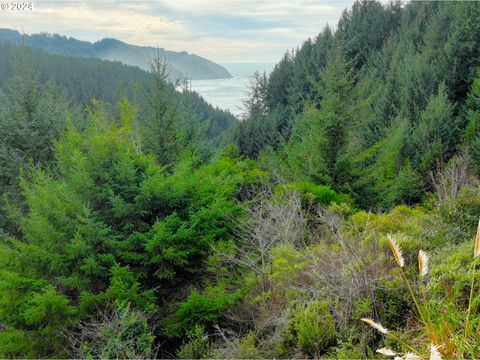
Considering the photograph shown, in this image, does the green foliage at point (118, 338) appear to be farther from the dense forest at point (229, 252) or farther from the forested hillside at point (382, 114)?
the forested hillside at point (382, 114)

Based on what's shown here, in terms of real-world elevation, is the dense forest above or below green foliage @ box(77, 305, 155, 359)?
above

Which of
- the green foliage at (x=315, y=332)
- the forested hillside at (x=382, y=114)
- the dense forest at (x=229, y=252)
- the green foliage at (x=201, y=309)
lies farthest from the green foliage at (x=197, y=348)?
the forested hillside at (x=382, y=114)

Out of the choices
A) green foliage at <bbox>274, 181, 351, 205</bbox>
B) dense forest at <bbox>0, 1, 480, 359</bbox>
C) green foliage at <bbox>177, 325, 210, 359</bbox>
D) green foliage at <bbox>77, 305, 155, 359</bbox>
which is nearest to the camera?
dense forest at <bbox>0, 1, 480, 359</bbox>

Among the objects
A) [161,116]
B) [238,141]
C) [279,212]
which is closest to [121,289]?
[279,212]

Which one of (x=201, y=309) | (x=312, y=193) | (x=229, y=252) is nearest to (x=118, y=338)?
(x=201, y=309)

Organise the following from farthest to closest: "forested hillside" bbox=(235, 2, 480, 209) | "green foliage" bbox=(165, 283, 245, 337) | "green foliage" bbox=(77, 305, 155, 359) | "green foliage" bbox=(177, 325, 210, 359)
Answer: "forested hillside" bbox=(235, 2, 480, 209)
"green foliage" bbox=(165, 283, 245, 337)
"green foliage" bbox=(177, 325, 210, 359)
"green foliage" bbox=(77, 305, 155, 359)

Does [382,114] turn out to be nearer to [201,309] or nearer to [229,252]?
Answer: [229,252]

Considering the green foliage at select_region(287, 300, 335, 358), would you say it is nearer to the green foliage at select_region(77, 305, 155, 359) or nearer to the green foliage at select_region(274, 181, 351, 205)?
the green foliage at select_region(77, 305, 155, 359)

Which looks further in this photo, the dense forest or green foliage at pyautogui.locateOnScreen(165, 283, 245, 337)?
green foliage at pyautogui.locateOnScreen(165, 283, 245, 337)

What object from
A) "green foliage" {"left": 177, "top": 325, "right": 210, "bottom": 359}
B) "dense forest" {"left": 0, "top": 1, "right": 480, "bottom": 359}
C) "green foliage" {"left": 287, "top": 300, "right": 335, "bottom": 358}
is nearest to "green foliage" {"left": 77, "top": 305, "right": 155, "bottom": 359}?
"dense forest" {"left": 0, "top": 1, "right": 480, "bottom": 359}

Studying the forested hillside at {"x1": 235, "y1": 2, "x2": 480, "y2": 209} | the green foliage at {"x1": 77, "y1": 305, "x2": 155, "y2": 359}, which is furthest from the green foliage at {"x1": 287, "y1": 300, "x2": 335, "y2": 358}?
the forested hillside at {"x1": 235, "y1": 2, "x2": 480, "y2": 209}

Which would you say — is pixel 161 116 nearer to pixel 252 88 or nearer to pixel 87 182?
pixel 87 182

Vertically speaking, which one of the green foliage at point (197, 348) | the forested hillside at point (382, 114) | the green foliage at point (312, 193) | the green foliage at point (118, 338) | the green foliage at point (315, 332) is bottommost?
the green foliage at point (197, 348)

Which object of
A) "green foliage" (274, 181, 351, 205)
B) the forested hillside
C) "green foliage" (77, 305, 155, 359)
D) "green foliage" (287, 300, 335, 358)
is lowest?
"green foliage" (77, 305, 155, 359)
